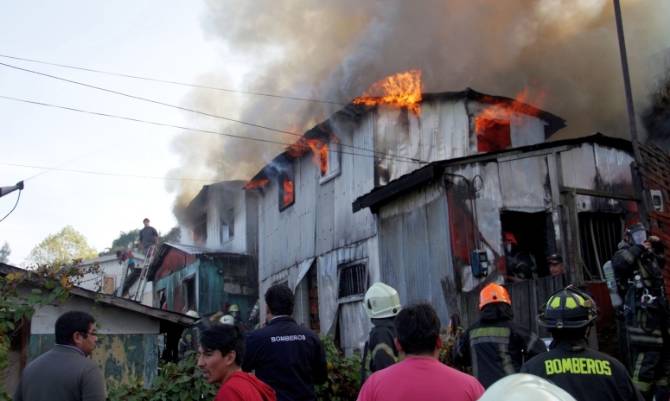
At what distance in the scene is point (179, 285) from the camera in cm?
2670

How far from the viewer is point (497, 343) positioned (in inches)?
202

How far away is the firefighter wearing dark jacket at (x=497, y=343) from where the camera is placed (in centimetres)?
508

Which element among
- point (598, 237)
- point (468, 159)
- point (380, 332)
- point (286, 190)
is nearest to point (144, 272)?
point (286, 190)

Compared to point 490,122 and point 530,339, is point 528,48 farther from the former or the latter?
point 530,339

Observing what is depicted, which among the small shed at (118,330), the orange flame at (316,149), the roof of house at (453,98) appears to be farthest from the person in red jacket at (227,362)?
the orange flame at (316,149)

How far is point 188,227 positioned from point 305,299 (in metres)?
15.3

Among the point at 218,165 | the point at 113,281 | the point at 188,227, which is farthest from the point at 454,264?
the point at 113,281

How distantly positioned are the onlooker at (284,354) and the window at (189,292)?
831 inches

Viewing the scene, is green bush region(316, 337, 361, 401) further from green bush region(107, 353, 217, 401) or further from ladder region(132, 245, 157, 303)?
ladder region(132, 245, 157, 303)

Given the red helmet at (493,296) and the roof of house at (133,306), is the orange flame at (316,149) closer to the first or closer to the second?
the roof of house at (133,306)

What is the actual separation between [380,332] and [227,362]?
2036 millimetres

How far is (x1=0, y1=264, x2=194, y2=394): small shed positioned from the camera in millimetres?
10211

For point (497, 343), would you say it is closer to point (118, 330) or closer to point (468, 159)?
point (468, 159)

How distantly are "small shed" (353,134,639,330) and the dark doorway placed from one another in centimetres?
2
